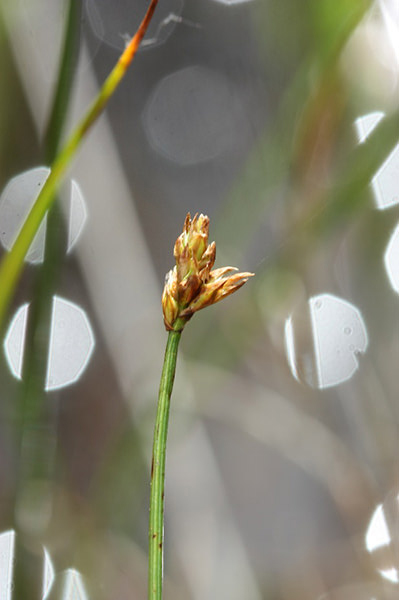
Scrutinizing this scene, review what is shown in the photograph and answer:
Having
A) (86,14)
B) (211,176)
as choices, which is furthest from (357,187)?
(86,14)

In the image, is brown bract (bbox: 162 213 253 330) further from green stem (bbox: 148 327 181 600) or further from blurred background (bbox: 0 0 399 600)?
blurred background (bbox: 0 0 399 600)

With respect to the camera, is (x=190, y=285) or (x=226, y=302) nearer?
(x=190, y=285)

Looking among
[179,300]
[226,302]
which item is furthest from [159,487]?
[226,302]

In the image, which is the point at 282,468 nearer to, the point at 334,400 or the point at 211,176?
the point at 334,400

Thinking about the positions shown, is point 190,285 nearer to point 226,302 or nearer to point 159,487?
point 159,487

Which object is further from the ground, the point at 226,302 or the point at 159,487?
the point at 226,302

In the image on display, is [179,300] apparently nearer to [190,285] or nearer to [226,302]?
[190,285]

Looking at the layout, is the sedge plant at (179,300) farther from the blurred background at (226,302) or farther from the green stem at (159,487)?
the blurred background at (226,302)
